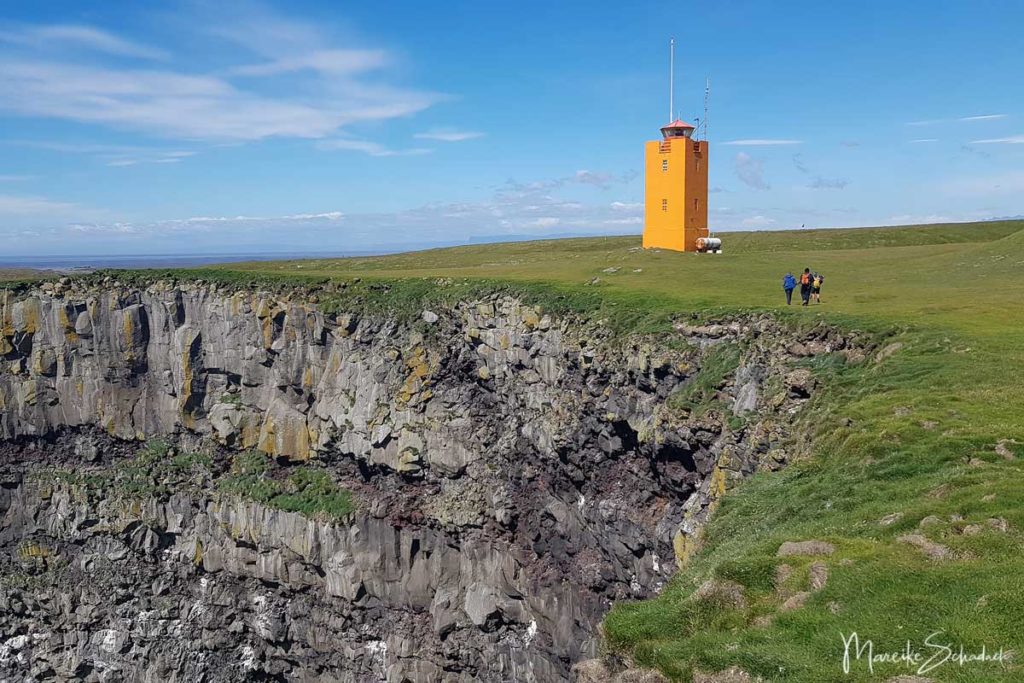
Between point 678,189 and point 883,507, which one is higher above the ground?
point 678,189

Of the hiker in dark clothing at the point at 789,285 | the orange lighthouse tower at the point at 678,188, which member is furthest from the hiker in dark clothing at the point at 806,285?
the orange lighthouse tower at the point at 678,188

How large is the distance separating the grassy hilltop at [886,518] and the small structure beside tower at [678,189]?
19.4 meters

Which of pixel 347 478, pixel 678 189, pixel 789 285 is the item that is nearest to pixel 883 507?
pixel 789 285

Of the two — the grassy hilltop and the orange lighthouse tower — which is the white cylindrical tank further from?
the grassy hilltop

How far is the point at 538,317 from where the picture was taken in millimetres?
35469

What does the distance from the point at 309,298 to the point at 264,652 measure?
19.8 metres

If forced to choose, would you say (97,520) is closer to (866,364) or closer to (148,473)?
(148,473)

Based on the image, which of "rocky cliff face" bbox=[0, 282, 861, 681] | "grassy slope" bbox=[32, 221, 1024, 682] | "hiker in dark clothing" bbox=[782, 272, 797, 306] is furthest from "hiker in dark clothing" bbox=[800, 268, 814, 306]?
"rocky cliff face" bbox=[0, 282, 861, 681]

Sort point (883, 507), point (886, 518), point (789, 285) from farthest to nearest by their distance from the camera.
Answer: point (789, 285), point (883, 507), point (886, 518)

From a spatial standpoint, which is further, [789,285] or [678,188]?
[678,188]

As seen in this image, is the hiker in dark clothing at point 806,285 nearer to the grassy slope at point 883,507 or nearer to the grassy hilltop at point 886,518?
the grassy slope at point 883,507

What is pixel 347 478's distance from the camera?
43531mm

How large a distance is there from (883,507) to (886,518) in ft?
2.02

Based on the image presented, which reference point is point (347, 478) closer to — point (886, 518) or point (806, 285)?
point (806, 285)
